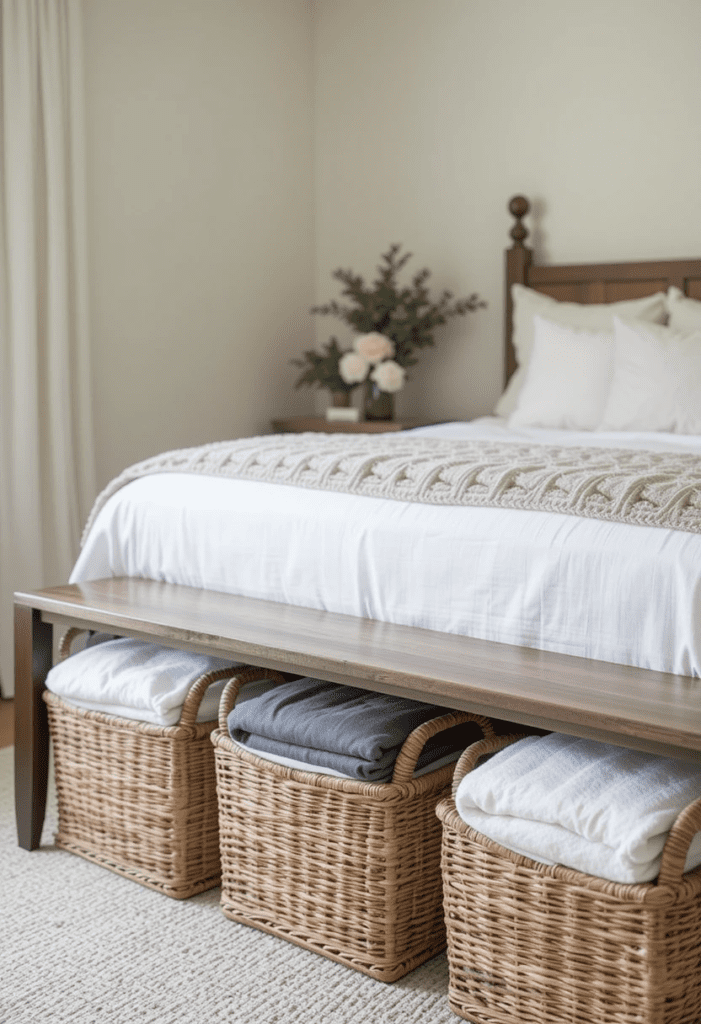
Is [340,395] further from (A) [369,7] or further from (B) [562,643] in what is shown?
(B) [562,643]

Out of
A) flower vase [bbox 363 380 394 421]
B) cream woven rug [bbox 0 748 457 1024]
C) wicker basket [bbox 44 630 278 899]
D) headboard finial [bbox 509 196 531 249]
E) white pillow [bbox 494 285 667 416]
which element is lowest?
cream woven rug [bbox 0 748 457 1024]

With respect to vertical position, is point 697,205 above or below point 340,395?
above

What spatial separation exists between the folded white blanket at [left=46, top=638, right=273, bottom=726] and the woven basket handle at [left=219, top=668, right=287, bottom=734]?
26mm

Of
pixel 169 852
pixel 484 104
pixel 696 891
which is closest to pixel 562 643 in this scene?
pixel 696 891

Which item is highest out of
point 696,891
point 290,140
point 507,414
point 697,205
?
point 290,140

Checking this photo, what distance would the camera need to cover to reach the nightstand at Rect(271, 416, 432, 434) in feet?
13.4

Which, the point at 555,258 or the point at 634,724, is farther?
the point at 555,258

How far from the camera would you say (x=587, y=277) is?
3938 mm

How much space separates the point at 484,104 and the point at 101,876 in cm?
322

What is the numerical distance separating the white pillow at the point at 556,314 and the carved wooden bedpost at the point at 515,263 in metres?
0.05

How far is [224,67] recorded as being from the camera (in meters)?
4.21

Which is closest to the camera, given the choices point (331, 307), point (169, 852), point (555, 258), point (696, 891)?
point (696, 891)

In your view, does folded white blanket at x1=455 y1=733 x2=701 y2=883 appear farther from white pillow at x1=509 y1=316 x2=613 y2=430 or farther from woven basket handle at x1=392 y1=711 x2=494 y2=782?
white pillow at x1=509 y1=316 x2=613 y2=430

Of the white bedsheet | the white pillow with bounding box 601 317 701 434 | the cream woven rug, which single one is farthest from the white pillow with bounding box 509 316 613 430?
the cream woven rug
